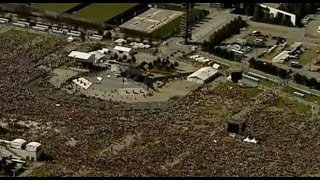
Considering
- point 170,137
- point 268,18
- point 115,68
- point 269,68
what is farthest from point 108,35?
point 170,137

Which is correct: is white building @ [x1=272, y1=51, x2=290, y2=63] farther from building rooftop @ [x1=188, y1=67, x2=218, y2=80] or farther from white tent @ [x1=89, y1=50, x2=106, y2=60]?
white tent @ [x1=89, y1=50, x2=106, y2=60]

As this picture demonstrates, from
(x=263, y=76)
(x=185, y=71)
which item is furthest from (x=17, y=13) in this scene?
(x=263, y=76)

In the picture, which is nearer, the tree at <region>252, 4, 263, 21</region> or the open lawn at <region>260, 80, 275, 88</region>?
the open lawn at <region>260, 80, 275, 88</region>

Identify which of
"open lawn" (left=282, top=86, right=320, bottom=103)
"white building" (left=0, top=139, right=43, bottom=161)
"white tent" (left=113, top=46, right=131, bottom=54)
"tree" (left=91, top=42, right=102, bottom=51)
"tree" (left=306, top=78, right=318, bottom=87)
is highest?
"white tent" (left=113, top=46, right=131, bottom=54)

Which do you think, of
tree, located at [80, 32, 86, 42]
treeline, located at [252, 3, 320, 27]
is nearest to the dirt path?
tree, located at [80, 32, 86, 42]

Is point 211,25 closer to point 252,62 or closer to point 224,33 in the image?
point 224,33

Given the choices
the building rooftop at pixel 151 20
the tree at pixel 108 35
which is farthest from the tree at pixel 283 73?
the tree at pixel 108 35

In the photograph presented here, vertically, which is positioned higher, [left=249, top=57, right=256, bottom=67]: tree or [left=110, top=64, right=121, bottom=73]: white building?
[left=249, top=57, right=256, bottom=67]: tree
